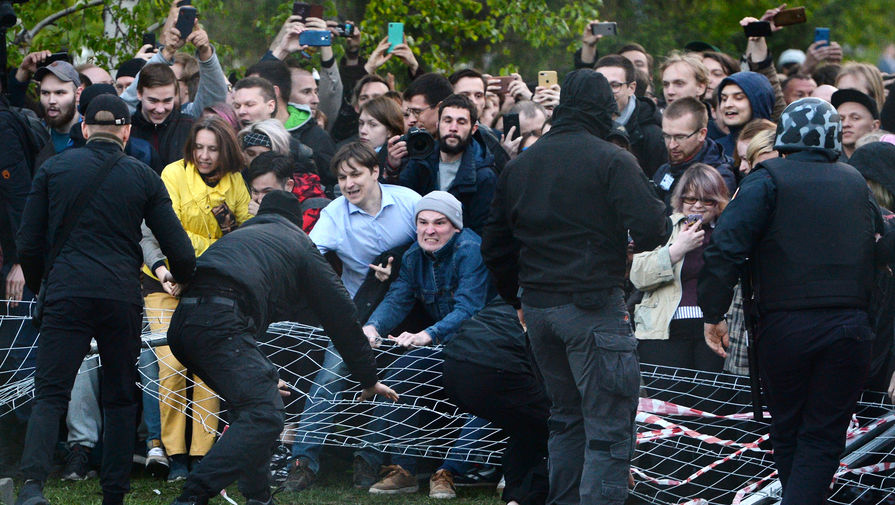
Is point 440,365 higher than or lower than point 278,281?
lower

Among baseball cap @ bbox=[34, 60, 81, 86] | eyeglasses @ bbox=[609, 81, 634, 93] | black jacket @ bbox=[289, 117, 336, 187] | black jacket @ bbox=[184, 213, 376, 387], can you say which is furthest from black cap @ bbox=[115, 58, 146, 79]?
eyeglasses @ bbox=[609, 81, 634, 93]

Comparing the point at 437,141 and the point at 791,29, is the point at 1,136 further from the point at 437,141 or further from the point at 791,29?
the point at 791,29

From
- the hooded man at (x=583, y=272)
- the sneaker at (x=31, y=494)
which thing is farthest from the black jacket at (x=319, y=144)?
the sneaker at (x=31, y=494)

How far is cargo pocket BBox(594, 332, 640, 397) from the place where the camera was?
4984 millimetres

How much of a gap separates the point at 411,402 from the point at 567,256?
5.06 feet

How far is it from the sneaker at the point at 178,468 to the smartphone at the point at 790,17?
4.88m

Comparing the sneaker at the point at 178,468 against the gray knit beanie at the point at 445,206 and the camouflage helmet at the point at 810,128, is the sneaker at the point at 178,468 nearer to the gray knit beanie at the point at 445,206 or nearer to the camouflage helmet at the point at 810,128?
the gray knit beanie at the point at 445,206

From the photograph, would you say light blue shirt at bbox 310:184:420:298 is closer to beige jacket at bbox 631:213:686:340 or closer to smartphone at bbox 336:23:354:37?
beige jacket at bbox 631:213:686:340

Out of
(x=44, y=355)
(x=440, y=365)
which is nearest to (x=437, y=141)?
(x=440, y=365)

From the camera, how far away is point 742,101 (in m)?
7.33

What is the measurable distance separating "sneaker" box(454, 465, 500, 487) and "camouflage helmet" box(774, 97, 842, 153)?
2.39 metres

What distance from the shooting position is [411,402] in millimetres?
6309

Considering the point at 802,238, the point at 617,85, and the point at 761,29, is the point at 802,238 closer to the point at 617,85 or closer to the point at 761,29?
the point at 617,85

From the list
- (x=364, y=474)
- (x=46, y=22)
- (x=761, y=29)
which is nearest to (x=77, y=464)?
(x=364, y=474)
